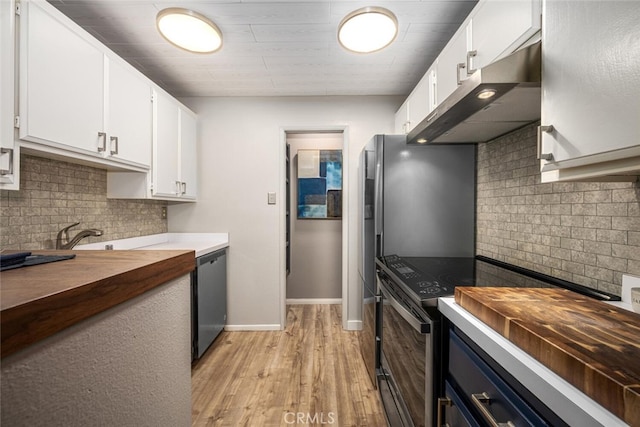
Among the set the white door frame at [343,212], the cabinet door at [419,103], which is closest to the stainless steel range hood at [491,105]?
the cabinet door at [419,103]

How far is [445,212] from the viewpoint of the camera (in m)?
1.84

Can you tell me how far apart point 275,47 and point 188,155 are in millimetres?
1239

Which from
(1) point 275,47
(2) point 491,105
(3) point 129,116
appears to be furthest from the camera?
(1) point 275,47

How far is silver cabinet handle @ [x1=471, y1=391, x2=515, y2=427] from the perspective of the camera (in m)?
0.69

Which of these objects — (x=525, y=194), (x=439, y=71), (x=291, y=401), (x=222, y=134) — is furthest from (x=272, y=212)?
(x=525, y=194)

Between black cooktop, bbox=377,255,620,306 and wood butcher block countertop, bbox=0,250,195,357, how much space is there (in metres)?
0.91

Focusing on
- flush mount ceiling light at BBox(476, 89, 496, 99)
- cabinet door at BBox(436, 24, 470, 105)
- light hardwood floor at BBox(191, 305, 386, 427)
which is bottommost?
light hardwood floor at BBox(191, 305, 386, 427)

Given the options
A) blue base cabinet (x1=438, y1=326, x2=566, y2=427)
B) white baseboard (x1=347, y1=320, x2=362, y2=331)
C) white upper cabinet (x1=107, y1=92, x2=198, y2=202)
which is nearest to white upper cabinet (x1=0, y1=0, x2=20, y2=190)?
white upper cabinet (x1=107, y1=92, x2=198, y2=202)

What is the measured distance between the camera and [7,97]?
3.47 ft

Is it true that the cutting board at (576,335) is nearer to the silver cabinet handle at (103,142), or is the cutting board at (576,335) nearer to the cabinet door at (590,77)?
the cabinet door at (590,77)

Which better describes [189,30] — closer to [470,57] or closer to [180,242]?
[470,57]

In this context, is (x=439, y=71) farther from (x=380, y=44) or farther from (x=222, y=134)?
(x=222, y=134)

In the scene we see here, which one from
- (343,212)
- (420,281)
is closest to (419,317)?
(420,281)

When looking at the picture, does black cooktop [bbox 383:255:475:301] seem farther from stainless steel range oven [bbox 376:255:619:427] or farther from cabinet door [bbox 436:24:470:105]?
cabinet door [bbox 436:24:470:105]
